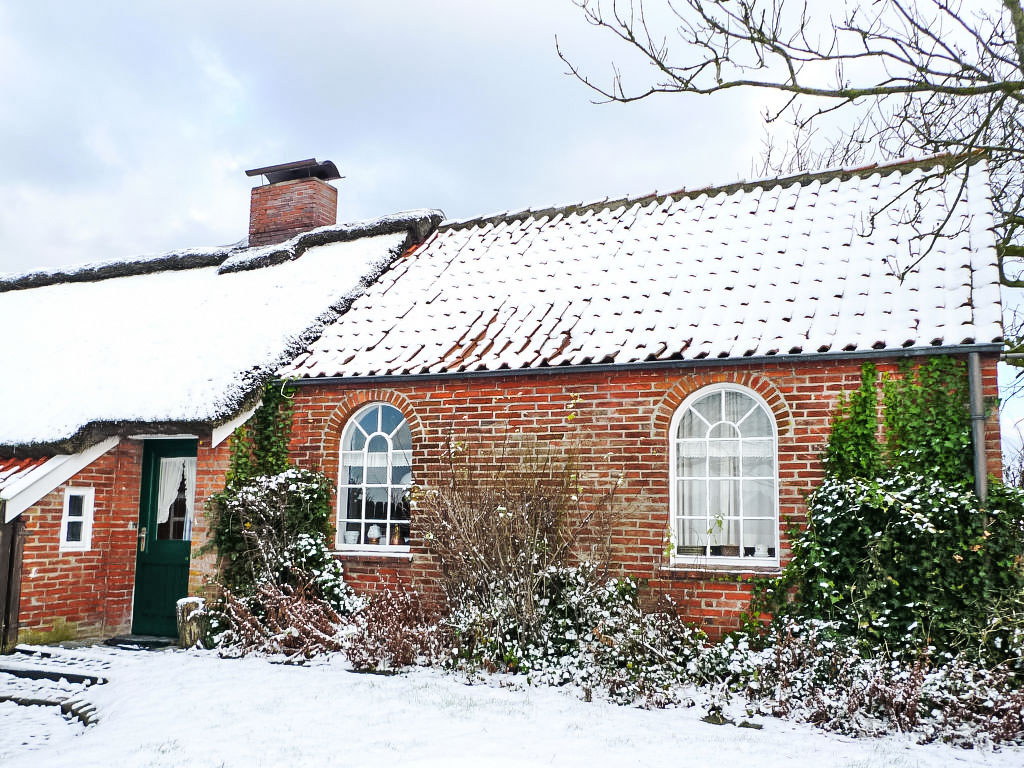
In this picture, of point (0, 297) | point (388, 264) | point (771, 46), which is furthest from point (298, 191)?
point (771, 46)

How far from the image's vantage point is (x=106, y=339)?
39.4 ft

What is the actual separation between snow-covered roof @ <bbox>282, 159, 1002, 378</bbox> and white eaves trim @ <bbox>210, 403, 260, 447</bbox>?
27.1 inches

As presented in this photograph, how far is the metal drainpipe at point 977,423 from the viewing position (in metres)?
7.20

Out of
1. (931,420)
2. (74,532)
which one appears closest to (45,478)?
(74,532)

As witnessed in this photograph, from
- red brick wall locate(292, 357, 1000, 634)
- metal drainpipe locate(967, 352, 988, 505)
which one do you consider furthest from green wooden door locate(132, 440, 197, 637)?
metal drainpipe locate(967, 352, 988, 505)

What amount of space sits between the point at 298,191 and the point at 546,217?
4.77 m

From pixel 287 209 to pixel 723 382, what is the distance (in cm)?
939

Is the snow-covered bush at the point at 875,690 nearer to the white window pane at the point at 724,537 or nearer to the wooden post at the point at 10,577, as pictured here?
the white window pane at the point at 724,537

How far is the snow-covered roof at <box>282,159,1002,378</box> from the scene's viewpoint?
8141 millimetres

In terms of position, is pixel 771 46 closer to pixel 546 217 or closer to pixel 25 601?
pixel 546 217

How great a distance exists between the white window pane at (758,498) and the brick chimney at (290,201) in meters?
9.41

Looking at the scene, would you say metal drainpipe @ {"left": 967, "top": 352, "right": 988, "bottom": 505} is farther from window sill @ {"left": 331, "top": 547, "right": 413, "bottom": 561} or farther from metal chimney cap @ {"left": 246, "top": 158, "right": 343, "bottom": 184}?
metal chimney cap @ {"left": 246, "top": 158, "right": 343, "bottom": 184}

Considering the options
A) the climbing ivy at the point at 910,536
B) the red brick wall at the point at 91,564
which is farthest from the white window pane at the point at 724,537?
the red brick wall at the point at 91,564

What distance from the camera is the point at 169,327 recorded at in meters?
11.9
